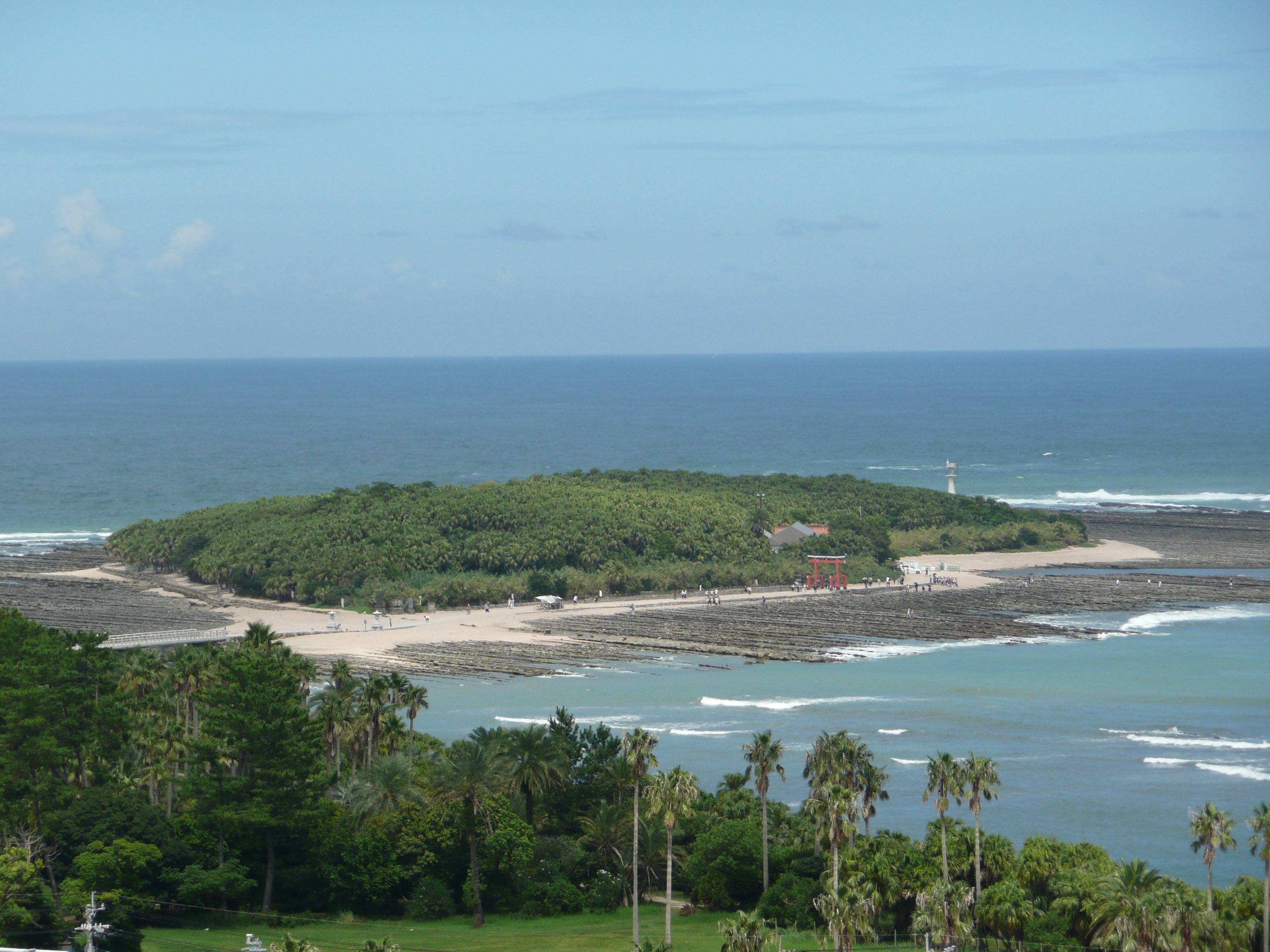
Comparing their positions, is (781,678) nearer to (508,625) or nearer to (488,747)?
(508,625)

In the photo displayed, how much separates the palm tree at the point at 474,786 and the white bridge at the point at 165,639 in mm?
35192

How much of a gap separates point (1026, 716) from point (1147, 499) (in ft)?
301

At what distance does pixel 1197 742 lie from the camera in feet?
204

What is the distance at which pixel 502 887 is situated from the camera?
47562 mm

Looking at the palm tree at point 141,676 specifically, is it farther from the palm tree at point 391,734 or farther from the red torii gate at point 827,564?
the red torii gate at point 827,564

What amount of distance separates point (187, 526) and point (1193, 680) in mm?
72839

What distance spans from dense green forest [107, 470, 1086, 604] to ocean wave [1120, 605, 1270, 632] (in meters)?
20.4

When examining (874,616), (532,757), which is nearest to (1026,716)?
(874,616)

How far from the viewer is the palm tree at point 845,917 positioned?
3653cm

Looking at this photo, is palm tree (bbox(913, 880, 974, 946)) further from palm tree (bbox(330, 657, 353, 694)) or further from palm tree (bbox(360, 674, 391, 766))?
palm tree (bbox(330, 657, 353, 694))

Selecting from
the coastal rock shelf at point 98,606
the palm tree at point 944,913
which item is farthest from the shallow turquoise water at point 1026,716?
Answer: the coastal rock shelf at point 98,606

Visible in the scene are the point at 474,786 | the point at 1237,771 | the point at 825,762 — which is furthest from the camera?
the point at 1237,771

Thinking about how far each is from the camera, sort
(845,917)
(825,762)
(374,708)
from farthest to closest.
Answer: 1. (374,708)
2. (825,762)
3. (845,917)

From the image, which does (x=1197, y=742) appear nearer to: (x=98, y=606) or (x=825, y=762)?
(x=825, y=762)
